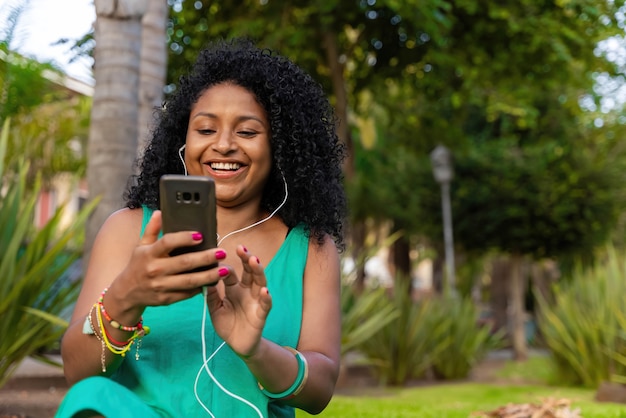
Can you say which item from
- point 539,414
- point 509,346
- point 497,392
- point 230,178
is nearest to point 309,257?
point 230,178

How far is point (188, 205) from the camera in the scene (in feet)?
5.42

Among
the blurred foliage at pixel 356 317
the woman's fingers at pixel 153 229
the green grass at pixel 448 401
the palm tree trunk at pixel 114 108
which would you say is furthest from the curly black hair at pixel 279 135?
the blurred foliage at pixel 356 317

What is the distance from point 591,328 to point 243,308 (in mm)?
7223

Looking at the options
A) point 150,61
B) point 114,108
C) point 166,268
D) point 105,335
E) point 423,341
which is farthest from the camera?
point 423,341

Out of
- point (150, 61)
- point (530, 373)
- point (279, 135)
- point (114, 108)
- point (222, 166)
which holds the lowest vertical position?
point (530, 373)

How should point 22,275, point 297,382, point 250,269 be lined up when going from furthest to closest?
point 22,275 → point 297,382 → point 250,269

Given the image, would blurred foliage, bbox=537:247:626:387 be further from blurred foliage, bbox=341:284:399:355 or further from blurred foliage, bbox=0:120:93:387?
blurred foliage, bbox=0:120:93:387

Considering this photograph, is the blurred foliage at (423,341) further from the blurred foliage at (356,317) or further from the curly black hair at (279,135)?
the curly black hair at (279,135)

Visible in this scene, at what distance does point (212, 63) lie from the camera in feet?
7.80

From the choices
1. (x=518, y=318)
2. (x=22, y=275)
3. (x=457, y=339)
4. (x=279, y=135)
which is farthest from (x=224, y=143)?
(x=518, y=318)

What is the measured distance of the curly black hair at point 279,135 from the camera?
2.34 meters

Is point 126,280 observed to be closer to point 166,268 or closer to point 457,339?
point 166,268

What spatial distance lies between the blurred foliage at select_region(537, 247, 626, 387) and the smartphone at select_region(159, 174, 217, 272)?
252 inches

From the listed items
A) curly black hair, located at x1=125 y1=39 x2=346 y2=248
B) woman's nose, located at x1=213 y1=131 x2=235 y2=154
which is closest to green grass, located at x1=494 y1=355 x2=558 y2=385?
curly black hair, located at x1=125 y1=39 x2=346 y2=248
